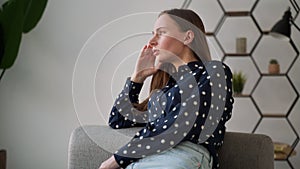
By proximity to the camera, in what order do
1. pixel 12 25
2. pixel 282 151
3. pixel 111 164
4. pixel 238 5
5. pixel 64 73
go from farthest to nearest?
1. pixel 64 73
2. pixel 238 5
3. pixel 282 151
4. pixel 111 164
5. pixel 12 25

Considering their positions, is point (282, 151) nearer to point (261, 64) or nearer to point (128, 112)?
point (261, 64)

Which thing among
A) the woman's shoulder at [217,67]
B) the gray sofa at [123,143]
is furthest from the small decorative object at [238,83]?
the woman's shoulder at [217,67]

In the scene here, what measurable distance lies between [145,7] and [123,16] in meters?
0.14

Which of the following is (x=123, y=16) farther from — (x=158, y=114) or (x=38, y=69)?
(x=158, y=114)

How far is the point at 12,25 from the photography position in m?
0.81

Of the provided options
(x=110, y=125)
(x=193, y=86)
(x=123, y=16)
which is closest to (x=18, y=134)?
(x=123, y=16)

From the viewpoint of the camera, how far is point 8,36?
827 millimetres

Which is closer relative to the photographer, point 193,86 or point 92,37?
point 193,86

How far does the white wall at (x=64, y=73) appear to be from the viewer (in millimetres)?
2695

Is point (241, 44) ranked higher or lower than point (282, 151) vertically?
higher

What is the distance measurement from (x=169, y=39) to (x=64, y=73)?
1.30 m

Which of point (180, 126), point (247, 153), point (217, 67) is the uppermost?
point (217, 67)

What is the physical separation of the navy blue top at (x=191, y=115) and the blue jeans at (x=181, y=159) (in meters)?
0.02

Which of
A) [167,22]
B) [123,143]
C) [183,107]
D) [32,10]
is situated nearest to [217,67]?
[183,107]
